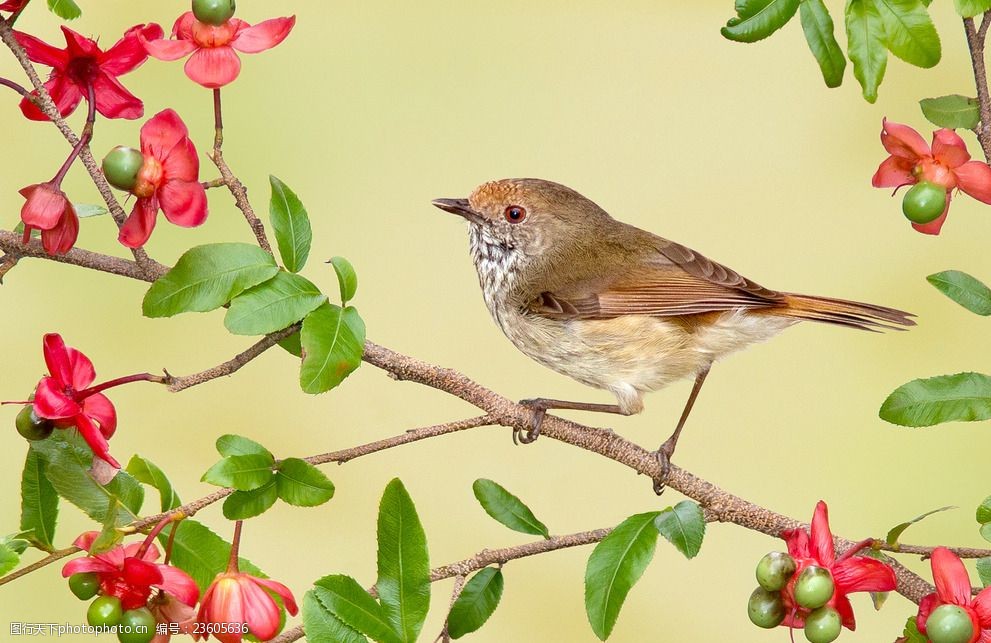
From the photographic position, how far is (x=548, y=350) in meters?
1.88

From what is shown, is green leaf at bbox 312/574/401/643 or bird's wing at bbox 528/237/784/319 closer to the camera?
green leaf at bbox 312/574/401/643

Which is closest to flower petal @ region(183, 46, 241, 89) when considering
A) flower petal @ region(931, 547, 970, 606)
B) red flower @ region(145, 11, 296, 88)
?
red flower @ region(145, 11, 296, 88)

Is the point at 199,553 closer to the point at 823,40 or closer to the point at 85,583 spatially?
the point at 85,583

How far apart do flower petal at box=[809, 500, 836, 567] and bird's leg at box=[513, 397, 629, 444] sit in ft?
1.10

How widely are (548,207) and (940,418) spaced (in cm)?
93

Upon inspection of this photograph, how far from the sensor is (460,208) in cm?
189

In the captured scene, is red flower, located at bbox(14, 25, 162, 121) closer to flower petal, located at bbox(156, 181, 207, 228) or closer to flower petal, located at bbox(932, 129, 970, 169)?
flower petal, located at bbox(156, 181, 207, 228)

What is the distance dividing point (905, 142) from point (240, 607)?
83 centimetres

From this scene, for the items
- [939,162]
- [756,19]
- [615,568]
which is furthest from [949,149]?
[615,568]

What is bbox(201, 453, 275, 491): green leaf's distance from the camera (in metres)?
1.04

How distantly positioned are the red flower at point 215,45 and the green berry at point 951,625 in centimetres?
83

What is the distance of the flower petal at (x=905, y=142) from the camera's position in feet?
3.84

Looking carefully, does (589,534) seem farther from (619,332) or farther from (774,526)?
(619,332)

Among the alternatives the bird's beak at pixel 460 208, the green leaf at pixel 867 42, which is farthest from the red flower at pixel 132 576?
the bird's beak at pixel 460 208
